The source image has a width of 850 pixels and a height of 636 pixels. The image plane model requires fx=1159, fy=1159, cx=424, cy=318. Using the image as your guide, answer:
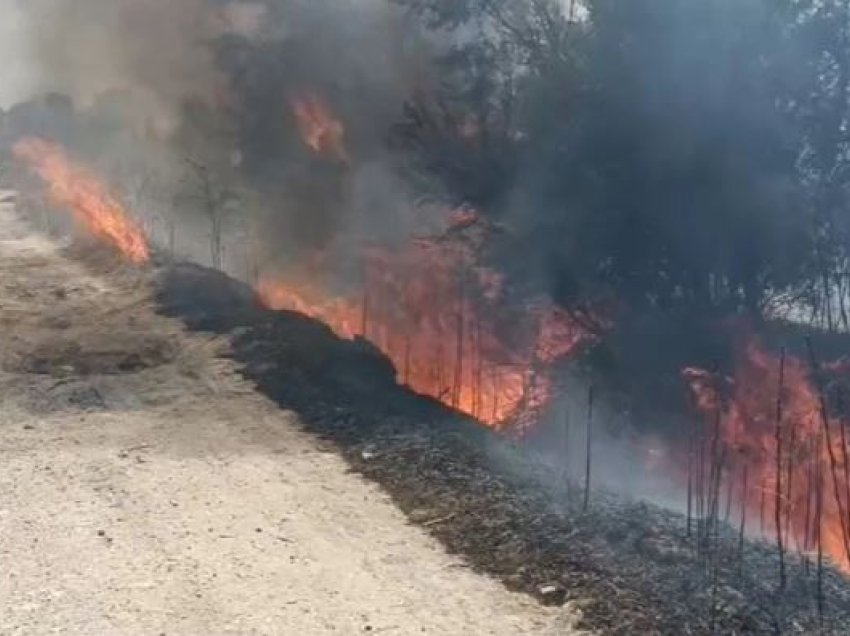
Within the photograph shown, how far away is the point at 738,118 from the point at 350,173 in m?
13.1

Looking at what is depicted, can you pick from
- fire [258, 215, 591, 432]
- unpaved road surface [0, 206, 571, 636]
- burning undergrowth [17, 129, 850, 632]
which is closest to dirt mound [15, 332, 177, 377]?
unpaved road surface [0, 206, 571, 636]

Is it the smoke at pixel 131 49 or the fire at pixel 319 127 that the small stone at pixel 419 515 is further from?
the smoke at pixel 131 49

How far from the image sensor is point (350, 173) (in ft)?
114

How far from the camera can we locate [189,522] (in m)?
13.8

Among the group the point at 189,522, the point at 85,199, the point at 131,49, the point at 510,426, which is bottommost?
the point at 510,426

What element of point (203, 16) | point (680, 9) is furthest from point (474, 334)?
point (203, 16)

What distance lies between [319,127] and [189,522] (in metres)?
23.9

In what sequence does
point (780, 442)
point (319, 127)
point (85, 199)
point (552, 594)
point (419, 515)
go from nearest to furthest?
1. point (552, 594)
2. point (419, 515)
3. point (780, 442)
4. point (85, 199)
5. point (319, 127)

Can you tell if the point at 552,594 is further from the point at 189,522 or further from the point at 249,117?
the point at 249,117

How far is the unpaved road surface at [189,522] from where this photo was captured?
37.3ft

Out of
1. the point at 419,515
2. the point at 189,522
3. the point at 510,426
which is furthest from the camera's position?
the point at 510,426

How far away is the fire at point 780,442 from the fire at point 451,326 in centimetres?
351

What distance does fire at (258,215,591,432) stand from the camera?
77.1 ft

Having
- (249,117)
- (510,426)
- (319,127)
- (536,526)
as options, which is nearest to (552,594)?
(536,526)
